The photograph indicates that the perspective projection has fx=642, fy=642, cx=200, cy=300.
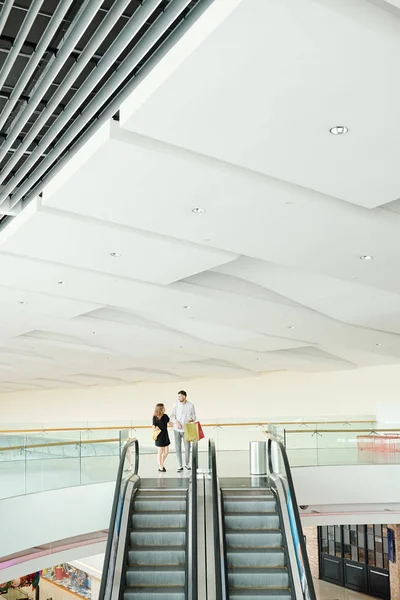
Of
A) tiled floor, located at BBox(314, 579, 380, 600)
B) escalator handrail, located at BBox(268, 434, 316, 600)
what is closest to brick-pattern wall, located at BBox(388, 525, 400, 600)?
tiled floor, located at BBox(314, 579, 380, 600)

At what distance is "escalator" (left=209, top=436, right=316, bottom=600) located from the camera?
7.29 metres

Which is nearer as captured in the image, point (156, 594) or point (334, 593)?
point (156, 594)

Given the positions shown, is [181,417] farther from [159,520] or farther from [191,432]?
[159,520]

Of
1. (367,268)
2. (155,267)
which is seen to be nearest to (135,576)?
(155,267)

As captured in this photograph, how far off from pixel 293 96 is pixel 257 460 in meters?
8.69

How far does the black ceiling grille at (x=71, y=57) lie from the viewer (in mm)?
3422

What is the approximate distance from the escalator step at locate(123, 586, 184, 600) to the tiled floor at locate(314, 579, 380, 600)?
1360 cm

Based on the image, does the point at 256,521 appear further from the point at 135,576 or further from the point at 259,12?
the point at 259,12

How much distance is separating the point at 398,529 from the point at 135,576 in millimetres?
11758

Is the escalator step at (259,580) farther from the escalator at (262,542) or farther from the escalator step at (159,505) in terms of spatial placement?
the escalator step at (159,505)

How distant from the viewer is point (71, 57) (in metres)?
4.21

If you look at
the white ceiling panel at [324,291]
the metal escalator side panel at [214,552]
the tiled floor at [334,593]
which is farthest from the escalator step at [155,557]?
the tiled floor at [334,593]

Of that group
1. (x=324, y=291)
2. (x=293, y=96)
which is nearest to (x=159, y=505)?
(x=324, y=291)

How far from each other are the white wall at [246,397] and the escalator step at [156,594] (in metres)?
12.7
